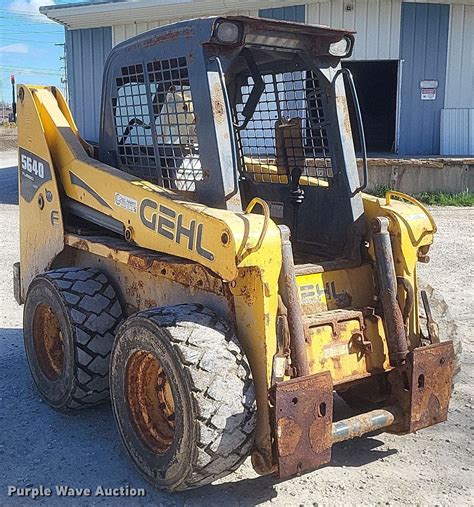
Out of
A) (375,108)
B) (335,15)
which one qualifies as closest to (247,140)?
(335,15)

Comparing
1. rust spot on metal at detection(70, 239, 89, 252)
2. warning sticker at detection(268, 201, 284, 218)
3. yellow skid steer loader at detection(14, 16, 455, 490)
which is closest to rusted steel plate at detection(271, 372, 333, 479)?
yellow skid steer loader at detection(14, 16, 455, 490)

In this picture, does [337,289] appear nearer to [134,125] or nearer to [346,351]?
[346,351]

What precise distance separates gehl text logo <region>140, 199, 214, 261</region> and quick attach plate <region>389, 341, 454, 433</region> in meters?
1.20

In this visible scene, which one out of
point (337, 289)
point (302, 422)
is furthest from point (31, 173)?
point (302, 422)

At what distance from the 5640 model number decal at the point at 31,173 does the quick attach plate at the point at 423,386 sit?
271cm

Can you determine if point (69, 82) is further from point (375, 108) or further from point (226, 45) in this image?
point (226, 45)

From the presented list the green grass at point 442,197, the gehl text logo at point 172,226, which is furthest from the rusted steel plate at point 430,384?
the green grass at point 442,197

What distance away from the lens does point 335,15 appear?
1459cm

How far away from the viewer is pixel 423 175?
13.4m

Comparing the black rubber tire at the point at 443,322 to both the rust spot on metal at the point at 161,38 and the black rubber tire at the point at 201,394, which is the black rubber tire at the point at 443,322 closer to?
the black rubber tire at the point at 201,394

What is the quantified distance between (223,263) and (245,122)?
1.33 m

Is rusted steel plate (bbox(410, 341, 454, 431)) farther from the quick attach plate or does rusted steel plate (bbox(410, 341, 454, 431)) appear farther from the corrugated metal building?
the corrugated metal building

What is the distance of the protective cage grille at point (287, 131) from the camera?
4.29 m

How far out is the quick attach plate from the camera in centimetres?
354
